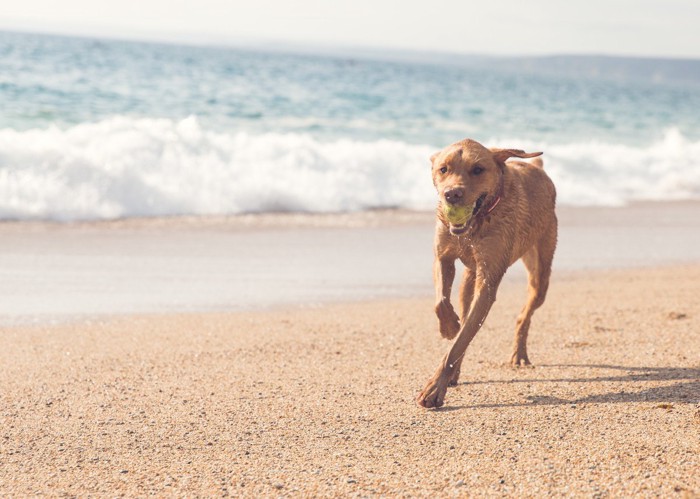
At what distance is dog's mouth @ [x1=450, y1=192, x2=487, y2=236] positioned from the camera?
425 cm

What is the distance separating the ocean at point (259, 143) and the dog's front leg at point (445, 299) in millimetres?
7414

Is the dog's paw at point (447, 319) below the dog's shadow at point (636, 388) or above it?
above

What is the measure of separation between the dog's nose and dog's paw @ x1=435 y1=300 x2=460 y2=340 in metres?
0.64

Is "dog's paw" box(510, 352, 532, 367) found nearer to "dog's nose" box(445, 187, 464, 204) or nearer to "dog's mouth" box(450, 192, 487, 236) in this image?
"dog's mouth" box(450, 192, 487, 236)

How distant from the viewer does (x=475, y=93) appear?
41719mm

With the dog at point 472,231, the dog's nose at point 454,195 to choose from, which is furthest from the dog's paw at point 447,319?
the dog's nose at point 454,195

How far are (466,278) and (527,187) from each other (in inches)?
25.4

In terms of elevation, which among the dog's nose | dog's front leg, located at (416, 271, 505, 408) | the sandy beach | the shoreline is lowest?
the shoreline

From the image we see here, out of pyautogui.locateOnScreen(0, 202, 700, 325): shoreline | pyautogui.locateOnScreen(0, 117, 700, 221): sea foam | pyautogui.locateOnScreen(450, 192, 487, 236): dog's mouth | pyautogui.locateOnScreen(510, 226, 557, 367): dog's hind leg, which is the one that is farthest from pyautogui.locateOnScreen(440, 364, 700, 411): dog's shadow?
pyautogui.locateOnScreen(0, 117, 700, 221): sea foam

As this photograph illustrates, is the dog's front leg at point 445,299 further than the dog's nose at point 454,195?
Yes

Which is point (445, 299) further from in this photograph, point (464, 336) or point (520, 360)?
point (520, 360)

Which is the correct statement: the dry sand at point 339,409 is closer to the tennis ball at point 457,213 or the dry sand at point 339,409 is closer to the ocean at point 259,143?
the tennis ball at point 457,213

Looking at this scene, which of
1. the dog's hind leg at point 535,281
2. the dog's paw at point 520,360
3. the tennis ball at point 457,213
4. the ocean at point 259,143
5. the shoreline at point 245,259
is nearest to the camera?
the tennis ball at point 457,213

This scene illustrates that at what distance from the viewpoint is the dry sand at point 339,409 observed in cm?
356
